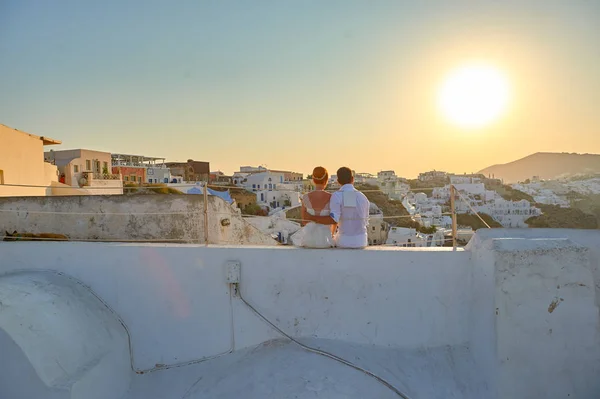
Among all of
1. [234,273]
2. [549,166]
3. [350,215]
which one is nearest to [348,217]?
[350,215]


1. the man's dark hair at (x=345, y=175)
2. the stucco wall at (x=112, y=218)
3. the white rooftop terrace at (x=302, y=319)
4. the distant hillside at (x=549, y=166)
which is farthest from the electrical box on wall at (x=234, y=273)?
the distant hillside at (x=549, y=166)

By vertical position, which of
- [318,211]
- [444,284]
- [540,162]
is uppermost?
A: [540,162]

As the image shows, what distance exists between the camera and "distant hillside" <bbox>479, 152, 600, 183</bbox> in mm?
58781

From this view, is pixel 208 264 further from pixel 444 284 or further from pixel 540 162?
pixel 540 162

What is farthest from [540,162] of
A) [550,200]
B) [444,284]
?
[444,284]

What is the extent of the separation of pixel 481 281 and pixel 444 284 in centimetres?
38

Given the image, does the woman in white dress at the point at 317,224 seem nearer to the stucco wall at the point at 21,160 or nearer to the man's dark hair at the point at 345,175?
the man's dark hair at the point at 345,175

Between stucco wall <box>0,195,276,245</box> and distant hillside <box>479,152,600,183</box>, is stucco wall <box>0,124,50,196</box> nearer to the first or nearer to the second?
stucco wall <box>0,195,276,245</box>

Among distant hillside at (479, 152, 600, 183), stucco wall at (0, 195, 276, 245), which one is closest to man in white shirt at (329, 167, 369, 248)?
stucco wall at (0, 195, 276, 245)

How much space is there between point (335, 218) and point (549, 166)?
95395 millimetres

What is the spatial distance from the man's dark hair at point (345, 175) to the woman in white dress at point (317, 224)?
0.60ft

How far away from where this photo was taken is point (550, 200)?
93.1ft

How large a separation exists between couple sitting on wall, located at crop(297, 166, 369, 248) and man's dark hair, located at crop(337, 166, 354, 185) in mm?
143

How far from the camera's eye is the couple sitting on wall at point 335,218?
4.13m
